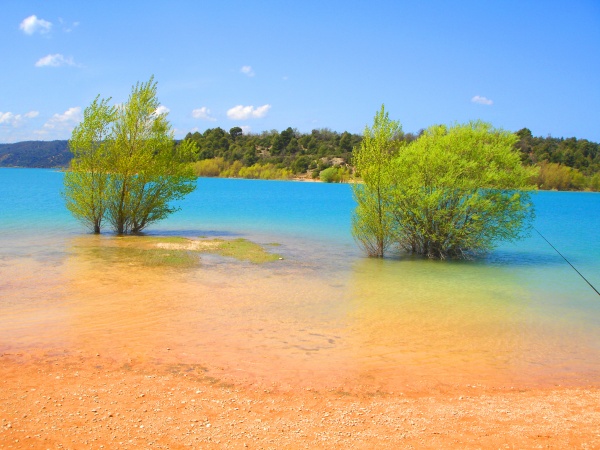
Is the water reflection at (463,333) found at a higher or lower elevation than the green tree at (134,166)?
lower

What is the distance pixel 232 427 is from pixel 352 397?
211 cm

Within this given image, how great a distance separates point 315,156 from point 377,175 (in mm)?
112786

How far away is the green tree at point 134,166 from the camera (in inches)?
1094

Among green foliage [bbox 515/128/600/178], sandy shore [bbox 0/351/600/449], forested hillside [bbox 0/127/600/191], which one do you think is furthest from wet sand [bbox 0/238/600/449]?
green foliage [bbox 515/128/600/178]

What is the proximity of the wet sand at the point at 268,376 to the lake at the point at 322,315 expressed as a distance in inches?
2.4

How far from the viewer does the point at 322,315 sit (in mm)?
13531

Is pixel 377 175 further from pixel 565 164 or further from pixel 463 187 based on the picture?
pixel 565 164

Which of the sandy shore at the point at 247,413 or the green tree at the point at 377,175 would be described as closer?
the sandy shore at the point at 247,413

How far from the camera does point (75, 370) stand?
28.5 ft

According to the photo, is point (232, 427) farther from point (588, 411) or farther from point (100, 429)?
point (588, 411)

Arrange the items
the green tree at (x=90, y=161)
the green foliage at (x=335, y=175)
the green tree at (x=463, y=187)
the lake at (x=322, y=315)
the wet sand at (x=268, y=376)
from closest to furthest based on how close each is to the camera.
Answer: the wet sand at (x=268, y=376)
the lake at (x=322, y=315)
the green tree at (x=463, y=187)
the green tree at (x=90, y=161)
the green foliage at (x=335, y=175)

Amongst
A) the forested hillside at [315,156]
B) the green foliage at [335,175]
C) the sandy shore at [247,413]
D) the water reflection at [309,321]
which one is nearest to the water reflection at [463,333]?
the water reflection at [309,321]

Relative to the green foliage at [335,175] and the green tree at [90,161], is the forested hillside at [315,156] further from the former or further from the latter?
the green tree at [90,161]

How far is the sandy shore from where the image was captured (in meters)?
6.57
